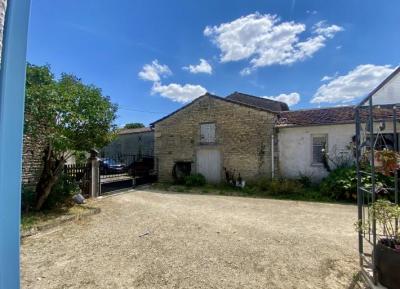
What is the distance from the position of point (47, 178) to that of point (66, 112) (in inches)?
82.0

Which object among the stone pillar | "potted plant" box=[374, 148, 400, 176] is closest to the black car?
the stone pillar

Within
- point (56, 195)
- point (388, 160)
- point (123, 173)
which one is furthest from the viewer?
point (123, 173)

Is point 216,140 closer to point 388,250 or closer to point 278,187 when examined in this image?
point 278,187

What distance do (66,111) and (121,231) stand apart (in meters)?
3.55

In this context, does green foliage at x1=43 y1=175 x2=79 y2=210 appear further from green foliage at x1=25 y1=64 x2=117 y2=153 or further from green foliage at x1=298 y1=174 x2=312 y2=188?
Result: green foliage at x1=298 y1=174 x2=312 y2=188

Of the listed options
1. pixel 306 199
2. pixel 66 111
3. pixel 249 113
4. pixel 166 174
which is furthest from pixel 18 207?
pixel 166 174

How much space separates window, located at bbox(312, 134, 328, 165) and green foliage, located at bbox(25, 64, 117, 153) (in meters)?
9.58

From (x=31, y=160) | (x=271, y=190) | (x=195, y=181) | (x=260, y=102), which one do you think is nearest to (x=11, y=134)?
(x=31, y=160)

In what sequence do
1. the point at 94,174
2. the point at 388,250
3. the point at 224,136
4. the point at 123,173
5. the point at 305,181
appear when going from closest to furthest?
the point at 388,250 < the point at 94,174 < the point at 305,181 < the point at 224,136 < the point at 123,173

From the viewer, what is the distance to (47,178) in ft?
23.9

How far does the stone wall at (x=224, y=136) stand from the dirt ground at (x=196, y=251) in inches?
221

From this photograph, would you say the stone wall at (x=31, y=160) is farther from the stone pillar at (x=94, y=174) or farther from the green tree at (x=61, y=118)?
the stone pillar at (x=94, y=174)

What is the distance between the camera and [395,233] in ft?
10.3

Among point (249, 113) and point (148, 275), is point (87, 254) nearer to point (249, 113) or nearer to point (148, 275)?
point (148, 275)
